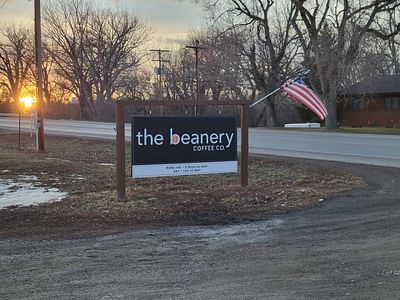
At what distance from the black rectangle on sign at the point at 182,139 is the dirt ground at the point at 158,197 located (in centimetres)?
64

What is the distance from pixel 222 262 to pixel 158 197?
4005 mm

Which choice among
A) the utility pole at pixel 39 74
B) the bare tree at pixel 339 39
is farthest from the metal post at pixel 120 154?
the bare tree at pixel 339 39

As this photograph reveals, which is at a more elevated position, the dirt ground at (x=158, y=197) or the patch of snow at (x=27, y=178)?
the patch of snow at (x=27, y=178)

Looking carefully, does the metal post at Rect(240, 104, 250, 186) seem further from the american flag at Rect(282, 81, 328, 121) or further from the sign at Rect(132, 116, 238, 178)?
the american flag at Rect(282, 81, 328, 121)

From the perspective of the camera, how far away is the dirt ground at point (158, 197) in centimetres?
768

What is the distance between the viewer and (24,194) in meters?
10.0

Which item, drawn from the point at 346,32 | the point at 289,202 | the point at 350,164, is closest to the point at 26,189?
the point at 289,202

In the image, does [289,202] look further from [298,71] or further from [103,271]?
[298,71]

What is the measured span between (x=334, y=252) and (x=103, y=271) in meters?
2.47

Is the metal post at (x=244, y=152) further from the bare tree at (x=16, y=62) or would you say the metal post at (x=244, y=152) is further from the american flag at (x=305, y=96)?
the bare tree at (x=16, y=62)

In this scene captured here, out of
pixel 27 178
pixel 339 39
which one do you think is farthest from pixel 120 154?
pixel 339 39

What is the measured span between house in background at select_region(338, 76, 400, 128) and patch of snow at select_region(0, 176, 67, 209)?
132 feet

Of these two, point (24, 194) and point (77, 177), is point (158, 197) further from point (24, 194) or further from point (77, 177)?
point (77, 177)

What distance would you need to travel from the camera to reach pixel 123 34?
69062mm
